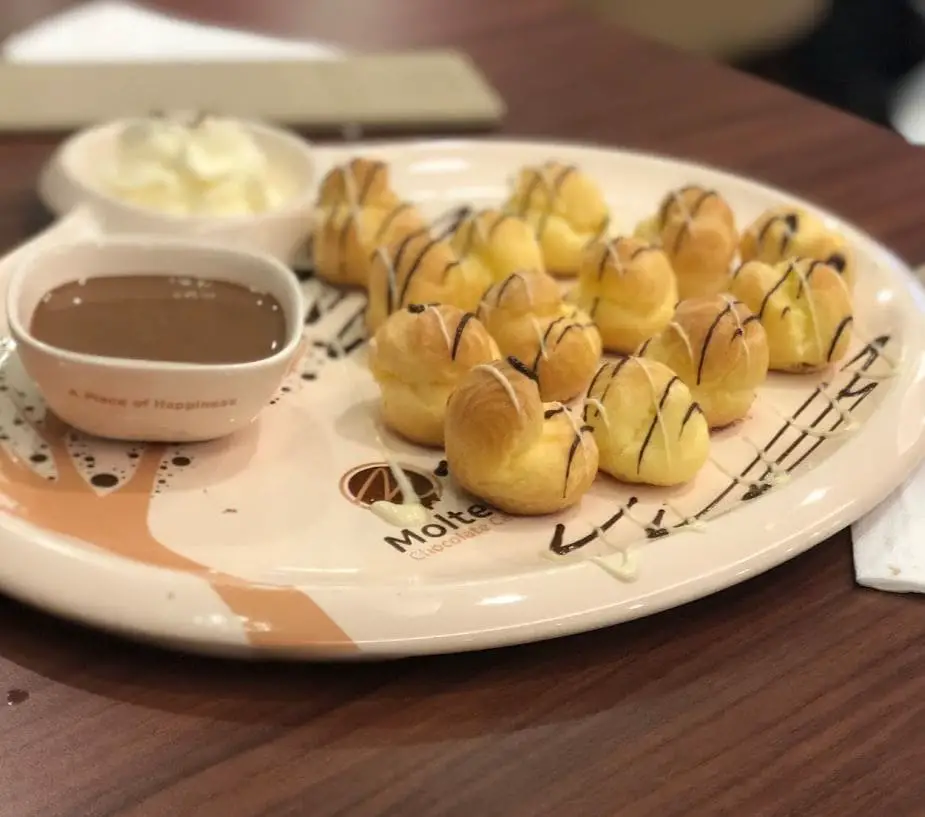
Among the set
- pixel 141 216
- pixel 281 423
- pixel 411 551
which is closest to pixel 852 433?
pixel 411 551

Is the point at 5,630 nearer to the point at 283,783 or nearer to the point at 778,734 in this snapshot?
the point at 283,783

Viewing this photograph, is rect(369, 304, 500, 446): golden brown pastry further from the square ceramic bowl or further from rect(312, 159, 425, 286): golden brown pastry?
rect(312, 159, 425, 286): golden brown pastry

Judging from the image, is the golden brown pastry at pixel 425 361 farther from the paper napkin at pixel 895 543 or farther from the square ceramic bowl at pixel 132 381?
the paper napkin at pixel 895 543

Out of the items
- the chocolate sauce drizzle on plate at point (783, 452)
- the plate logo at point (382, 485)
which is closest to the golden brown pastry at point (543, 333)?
the chocolate sauce drizzle on plate at point (783, 452)

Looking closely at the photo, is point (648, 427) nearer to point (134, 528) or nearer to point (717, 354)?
point (717, 354)

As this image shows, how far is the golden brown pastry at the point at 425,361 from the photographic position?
1.10 metres

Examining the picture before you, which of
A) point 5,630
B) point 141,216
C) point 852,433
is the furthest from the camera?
point 141,216

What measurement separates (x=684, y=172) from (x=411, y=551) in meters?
0.94

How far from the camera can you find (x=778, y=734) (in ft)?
2.76

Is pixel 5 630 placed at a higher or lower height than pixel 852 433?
lower

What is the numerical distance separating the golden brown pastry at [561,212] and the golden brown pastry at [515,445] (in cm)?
45

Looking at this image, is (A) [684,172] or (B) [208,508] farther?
(A) [684,172]

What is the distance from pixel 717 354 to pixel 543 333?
0.18m

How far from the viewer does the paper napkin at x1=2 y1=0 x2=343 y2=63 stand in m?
2.07
